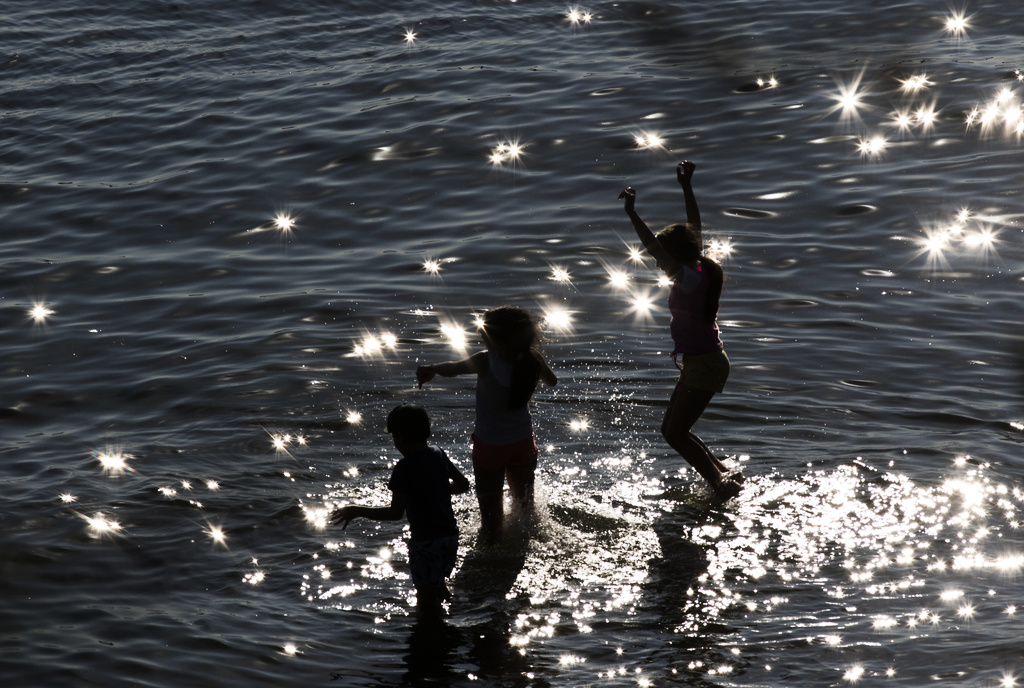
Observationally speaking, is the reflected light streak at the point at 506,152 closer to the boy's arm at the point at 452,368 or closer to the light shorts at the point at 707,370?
the light shorts at the point at 707,370

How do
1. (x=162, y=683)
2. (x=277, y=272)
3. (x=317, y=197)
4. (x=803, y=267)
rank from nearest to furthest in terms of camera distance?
(x=162, y=683), (x=803, y=267), (x=277, y=272), (x=317, y=197)

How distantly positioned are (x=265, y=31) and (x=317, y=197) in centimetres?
1083

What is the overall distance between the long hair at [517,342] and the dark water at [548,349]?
120cm

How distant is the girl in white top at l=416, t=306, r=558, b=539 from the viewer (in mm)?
7320

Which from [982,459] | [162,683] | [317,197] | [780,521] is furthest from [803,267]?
[162,683]

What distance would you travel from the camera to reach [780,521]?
7.89 metres

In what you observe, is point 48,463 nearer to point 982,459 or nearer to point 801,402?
point 801,402

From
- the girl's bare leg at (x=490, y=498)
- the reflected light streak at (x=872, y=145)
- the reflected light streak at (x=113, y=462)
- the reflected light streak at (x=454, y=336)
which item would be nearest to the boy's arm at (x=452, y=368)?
the girl's bare leg at (x=490, y=498)

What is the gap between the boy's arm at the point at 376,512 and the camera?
6527mm

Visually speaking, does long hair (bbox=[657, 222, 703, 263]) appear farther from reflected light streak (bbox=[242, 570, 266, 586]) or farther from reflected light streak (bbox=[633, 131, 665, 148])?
reflected light streak (bbox=[633, 131, 665, 148])

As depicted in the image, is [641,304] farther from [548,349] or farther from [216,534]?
[216,534]

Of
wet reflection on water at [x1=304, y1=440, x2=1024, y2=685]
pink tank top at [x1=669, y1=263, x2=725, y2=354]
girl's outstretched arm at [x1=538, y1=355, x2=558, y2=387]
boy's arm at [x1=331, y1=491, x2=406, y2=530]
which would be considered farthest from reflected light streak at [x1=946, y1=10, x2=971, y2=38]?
boy's arm at [x1=331, y1=491, x2=406, y2=530]

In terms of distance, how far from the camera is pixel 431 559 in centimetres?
685

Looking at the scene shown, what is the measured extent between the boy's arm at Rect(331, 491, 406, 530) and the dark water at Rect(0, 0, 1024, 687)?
0.74 meters
